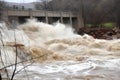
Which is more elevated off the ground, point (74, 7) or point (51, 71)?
point (74, 7)

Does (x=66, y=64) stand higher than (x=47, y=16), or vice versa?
(x=47, y=16)

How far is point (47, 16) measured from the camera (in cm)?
3344

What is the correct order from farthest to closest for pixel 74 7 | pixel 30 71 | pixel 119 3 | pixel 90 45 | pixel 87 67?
pixel 74 7
pixel 119 3
pixel 90 45
pixel 87 67
pixel 30 71

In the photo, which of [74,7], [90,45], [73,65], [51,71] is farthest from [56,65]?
[74,7]

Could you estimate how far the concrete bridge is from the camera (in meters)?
28.7

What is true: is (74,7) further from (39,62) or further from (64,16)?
(39,62)

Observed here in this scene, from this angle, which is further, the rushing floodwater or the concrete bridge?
the concrete bridge

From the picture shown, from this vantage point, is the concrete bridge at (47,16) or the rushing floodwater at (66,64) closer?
the rushing floodwater at (66,64)

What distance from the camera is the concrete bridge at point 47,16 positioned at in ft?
94.1

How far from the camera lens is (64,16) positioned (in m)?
36.8

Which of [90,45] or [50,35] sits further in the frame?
[50,35]

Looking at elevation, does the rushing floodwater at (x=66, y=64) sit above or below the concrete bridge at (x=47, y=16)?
below

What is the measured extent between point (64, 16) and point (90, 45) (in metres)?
19.7

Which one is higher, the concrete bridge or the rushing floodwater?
the concrete bridge
